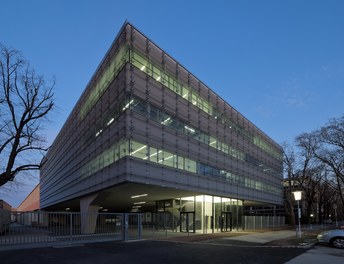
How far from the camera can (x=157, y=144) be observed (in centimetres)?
2795

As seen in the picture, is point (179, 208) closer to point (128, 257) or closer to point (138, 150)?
point (138, 150)

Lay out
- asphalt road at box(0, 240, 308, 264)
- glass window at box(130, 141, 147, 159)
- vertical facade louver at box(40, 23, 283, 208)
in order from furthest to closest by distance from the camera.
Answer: vertical facade louver at box(40, 23, 283, 208) < glass window at box(130, 141, 147, 159) < asphalt road at box(0, 240, 308, 264)

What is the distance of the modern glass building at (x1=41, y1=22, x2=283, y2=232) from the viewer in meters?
26.2

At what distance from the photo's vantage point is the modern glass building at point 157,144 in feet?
86.1

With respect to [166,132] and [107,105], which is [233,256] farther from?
[107,105]

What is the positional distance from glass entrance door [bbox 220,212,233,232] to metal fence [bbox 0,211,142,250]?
57.7 ft

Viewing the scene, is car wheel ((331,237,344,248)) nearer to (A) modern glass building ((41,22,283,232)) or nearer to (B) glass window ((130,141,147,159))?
(A) modern glass building ((41,22,283,232))

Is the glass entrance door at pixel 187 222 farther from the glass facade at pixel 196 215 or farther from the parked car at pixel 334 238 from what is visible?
the parked car at pixel 334 238

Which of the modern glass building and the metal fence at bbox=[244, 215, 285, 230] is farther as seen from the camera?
the metal fence at bbox=[244, 215, 285, 230]

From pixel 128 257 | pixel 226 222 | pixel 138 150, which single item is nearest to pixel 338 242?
pixel 128 257

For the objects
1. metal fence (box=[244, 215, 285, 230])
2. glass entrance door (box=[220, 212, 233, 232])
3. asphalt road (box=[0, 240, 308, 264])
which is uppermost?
asphalt road (box=[0, 240, 308, 264])

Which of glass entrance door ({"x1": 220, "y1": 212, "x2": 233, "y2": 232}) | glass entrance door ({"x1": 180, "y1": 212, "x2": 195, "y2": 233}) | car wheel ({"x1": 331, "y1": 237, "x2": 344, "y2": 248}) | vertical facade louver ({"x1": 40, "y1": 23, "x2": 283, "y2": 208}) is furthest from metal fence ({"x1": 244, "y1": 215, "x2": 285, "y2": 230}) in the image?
car wheel ({"x1": 331, "y1": 237, "x2": 344, "y2": 248})

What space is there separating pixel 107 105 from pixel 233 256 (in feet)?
61.6

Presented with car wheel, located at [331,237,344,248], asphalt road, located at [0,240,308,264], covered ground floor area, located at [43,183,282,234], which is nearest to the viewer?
asphalt road, located at [0,240,308,264]
